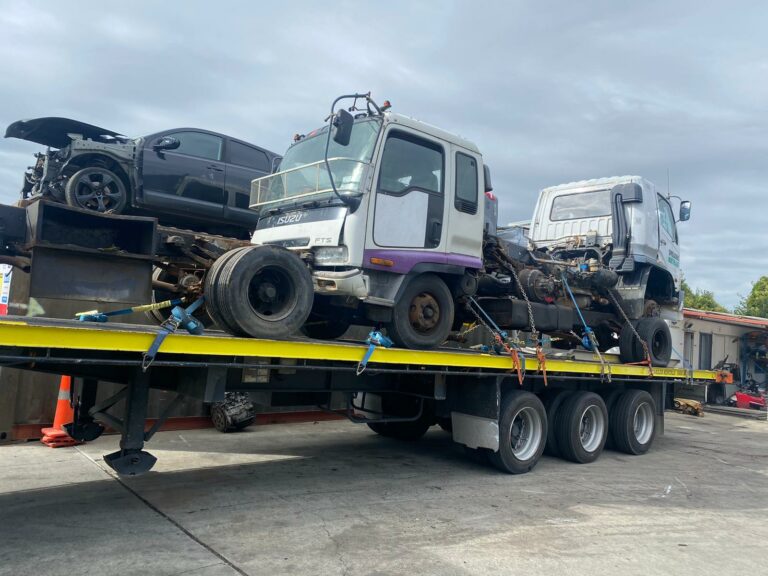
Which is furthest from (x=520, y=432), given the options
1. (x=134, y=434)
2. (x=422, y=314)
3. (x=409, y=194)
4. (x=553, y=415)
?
(x=134, y=434)

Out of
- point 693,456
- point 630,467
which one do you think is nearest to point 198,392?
point 630,467

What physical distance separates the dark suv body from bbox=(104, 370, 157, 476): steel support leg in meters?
3.11

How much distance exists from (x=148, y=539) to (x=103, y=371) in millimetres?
1364

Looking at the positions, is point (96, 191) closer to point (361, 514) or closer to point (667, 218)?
point (361, 514)

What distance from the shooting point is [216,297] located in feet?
15.5

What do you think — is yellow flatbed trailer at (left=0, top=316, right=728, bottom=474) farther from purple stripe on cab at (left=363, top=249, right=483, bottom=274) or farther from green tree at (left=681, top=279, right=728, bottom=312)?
green tree at (left=681, top=279, right=728, bottom=312)

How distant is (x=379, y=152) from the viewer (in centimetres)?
581

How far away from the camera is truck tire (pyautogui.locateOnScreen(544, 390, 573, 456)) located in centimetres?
791

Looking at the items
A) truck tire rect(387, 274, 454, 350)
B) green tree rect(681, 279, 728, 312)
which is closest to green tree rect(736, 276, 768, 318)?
green tree rect(681, 279, 728, 312)

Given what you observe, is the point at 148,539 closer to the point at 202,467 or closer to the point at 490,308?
the point at 202,467

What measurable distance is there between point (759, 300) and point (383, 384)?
44.2 metres

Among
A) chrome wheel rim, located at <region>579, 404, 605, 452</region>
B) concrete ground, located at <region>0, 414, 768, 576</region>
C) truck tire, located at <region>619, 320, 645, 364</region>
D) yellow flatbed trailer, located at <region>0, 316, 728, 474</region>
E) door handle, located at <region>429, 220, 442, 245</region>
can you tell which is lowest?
concrete ground, located at <region>0, 414, 768, 576</region>

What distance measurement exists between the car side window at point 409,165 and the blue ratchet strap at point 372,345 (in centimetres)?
142

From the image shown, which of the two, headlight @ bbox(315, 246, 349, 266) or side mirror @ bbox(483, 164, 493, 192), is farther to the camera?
side mirror @ bbox(483, 164, 493, 192)
